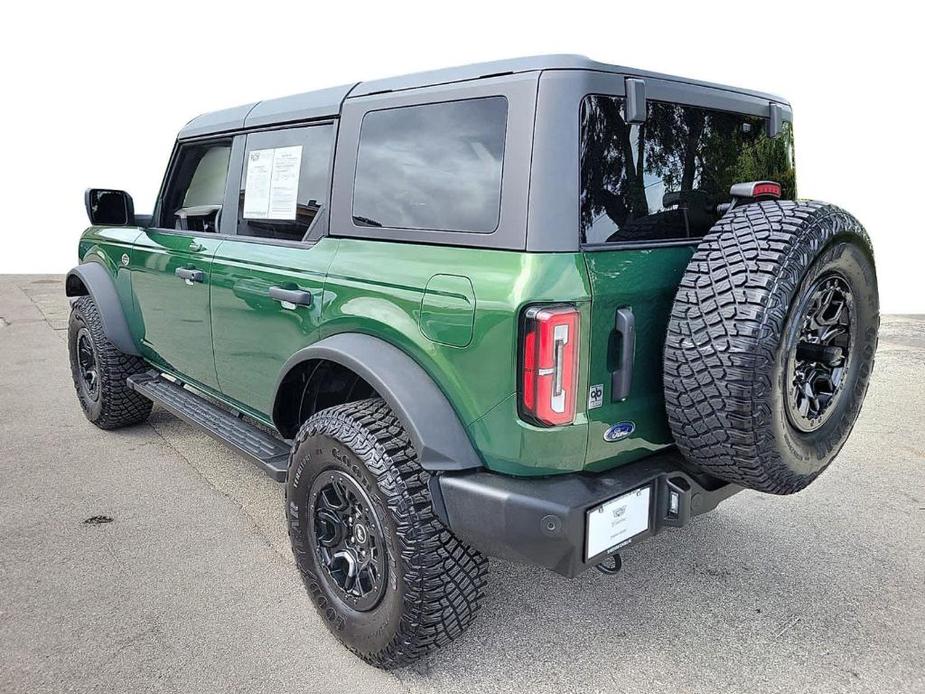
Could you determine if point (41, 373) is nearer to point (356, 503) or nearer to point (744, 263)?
point (356, 503)

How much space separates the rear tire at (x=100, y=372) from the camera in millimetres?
4488

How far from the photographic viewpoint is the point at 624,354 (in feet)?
6.91

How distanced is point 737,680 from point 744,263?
135 centimetres

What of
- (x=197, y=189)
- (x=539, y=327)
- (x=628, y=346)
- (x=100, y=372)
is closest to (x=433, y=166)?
(x=539, y=327)

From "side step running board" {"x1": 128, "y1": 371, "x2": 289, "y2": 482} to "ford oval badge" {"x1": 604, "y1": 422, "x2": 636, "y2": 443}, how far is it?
1258mm

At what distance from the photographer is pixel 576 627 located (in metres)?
2.65

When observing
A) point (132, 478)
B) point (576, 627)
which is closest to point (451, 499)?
point (576, 627)

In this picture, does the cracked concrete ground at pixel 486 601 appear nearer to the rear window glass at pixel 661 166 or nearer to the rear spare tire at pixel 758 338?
the rear spare tire at pixel 758 338

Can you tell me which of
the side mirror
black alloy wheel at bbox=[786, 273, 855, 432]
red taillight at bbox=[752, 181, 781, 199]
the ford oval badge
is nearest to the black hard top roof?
red taillight at bbox=[752, 181, 781, 199]

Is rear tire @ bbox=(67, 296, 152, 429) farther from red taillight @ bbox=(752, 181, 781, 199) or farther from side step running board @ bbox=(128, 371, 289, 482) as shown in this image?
red taillight @ bbox=(752, 181, 781, 199)

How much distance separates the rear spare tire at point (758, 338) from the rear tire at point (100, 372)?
3.62 m

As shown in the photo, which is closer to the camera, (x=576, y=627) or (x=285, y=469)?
(x=576, y=627)

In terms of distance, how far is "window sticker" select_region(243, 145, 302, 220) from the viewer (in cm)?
304

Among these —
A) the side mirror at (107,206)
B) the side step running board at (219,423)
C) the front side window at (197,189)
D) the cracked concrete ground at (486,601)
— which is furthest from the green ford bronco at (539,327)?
the side mirror at (107,206)
